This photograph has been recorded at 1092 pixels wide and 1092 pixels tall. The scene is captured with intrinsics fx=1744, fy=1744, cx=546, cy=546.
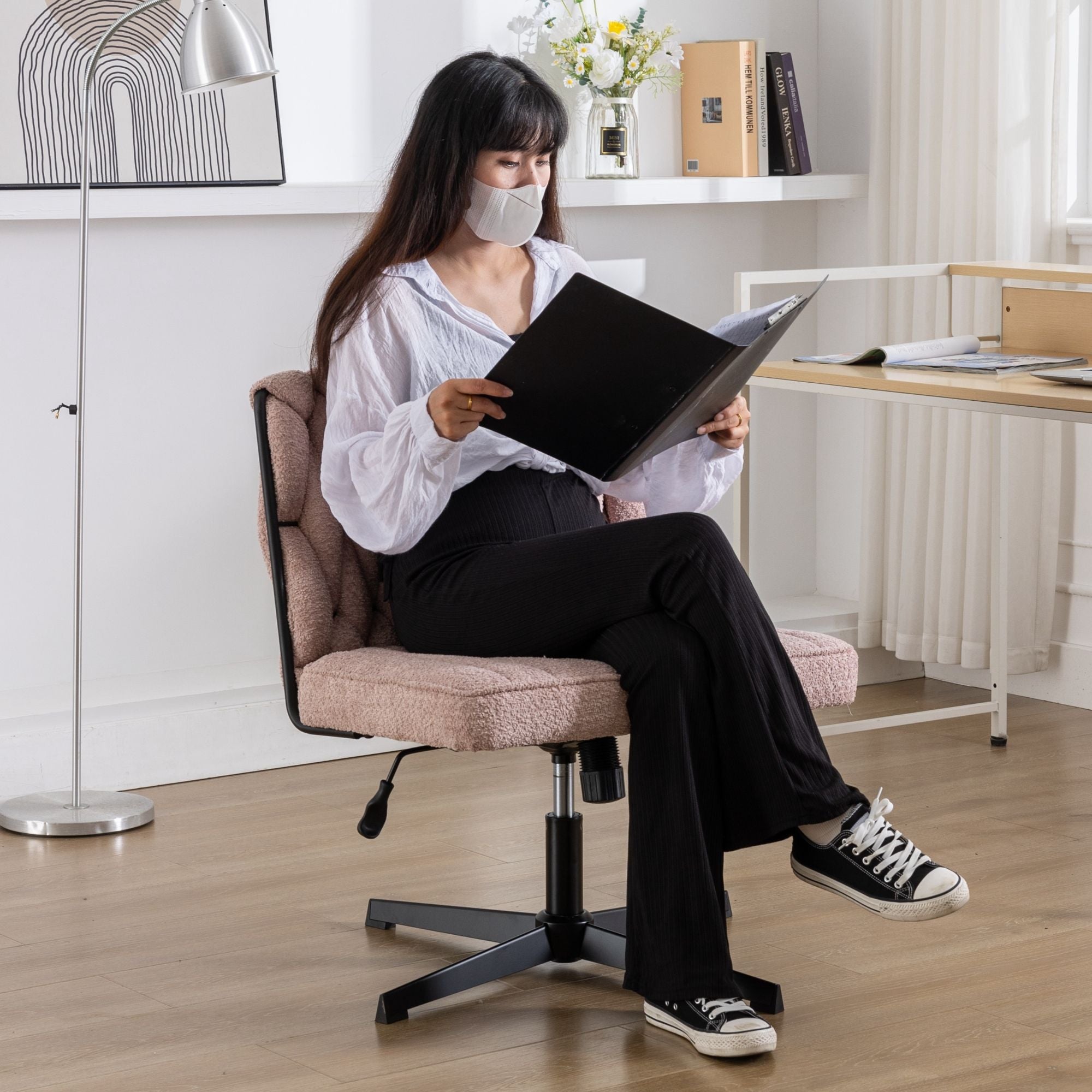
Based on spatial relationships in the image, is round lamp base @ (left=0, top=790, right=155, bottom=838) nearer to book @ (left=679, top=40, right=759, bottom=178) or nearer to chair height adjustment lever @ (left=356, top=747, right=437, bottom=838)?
chair height adjustment lever @ (left=356, top=747, right=437, bottom=838)

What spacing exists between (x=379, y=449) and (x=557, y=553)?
0.75ft

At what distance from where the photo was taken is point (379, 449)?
6.27 ft

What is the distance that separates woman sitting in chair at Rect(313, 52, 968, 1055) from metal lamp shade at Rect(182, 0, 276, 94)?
22.2 inches

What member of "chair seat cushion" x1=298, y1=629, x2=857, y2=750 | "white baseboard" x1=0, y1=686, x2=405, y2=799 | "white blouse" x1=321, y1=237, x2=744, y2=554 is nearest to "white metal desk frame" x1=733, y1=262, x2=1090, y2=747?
"white blouse" x1=321, y1=237, x2=744, y2=554

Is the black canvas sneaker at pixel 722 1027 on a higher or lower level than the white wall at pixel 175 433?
lower

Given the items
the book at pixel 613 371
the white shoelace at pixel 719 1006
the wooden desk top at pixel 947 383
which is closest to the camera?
the book at pixel 613 371

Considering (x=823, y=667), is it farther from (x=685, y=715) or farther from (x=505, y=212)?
(x=505, y=212)

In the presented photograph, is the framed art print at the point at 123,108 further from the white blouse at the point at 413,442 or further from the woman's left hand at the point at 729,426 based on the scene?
the woman's left hand at the point at 729,426

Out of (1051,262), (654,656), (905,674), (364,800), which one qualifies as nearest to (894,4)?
(1051,262)

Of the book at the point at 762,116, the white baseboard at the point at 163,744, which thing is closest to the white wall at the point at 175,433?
the white baseboard at the point at 163,744

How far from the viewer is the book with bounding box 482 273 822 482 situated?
5.49 feet

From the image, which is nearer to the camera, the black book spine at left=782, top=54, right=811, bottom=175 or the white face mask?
the white face mask

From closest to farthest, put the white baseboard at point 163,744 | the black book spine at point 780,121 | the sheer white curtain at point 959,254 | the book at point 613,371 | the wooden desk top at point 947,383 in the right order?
the book at point 613,371
the wooden desk top at point 947,383
the white baseboard at point 163,744
the sheer white curtain at point 959,254
the black book spine at point 780,121

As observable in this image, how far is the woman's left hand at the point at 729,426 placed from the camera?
1.97 meters
